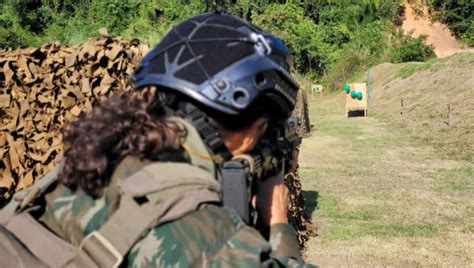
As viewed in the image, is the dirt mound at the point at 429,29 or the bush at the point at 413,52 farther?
the dirt mound at the point at 429,29

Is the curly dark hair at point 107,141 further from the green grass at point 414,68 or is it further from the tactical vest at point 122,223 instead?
the green grass at point 414,68

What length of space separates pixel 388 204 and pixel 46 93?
5.42 meters

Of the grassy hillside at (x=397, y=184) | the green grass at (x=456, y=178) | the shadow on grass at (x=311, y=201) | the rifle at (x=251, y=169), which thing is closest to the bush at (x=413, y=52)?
the grassy hillside at (x=397, y=184)

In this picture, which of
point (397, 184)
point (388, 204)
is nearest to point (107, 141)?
point (388, 204)

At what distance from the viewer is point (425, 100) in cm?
1936

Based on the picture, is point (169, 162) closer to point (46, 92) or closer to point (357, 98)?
point (46, 92)

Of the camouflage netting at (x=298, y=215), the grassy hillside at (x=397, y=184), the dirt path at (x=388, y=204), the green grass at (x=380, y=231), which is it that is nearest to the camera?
the camouflage netting at (x=298, y=215)

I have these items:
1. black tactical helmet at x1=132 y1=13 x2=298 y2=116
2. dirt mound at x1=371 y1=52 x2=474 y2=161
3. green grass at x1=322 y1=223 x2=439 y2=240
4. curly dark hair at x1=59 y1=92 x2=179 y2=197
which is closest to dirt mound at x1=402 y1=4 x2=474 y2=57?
dirt mound at x1=371 y1=52 x2=474 y2=161

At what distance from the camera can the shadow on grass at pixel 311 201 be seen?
7578mm

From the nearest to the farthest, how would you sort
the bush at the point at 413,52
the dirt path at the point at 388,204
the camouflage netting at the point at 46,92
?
1. the camouflage netting at the point at 46,92
2. the dirt path at the point at 388,204
3. the bush at the point at 413,52

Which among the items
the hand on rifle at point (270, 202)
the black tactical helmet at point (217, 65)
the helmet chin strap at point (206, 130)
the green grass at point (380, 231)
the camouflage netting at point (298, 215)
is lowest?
the green grass at point (380, 231)

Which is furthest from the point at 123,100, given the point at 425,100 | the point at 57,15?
the point at 57,15

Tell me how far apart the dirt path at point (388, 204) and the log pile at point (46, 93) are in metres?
3.23

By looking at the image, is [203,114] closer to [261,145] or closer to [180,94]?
[180,94]
